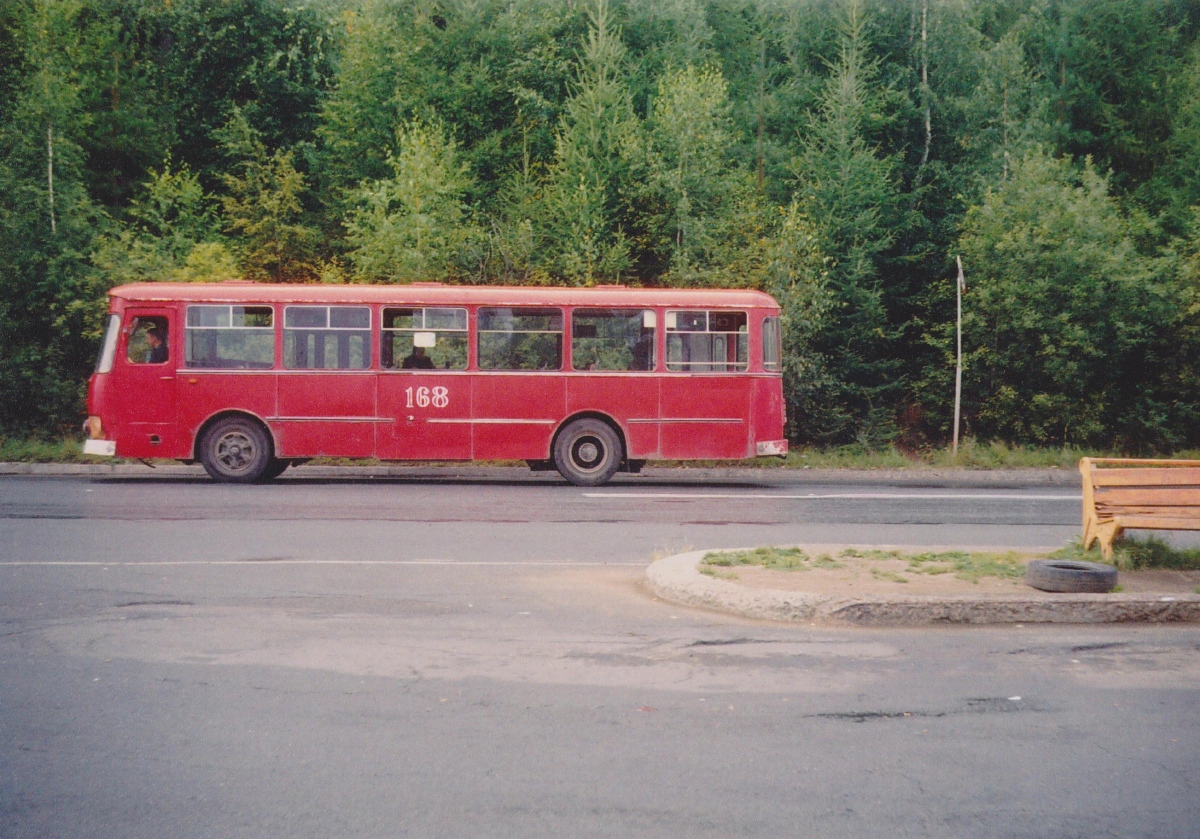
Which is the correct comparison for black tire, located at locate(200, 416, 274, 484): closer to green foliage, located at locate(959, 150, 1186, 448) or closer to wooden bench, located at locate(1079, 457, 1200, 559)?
wooden bench, located at locate(1079, 457, 1200, 559)

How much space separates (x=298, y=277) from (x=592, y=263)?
1232 cm

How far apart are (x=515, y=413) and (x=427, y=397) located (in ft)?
4.64

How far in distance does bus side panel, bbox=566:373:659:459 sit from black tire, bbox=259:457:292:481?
4.78 metres

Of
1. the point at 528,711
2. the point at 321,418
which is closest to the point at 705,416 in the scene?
the point at 321,418

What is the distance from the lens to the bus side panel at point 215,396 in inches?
729

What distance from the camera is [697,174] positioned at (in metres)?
26.6

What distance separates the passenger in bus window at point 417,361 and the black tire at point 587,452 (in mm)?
2399

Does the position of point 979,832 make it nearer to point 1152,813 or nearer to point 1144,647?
point 1152,813

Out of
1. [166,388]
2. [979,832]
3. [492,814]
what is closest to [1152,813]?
[979,832]

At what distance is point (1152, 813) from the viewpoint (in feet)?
14.6

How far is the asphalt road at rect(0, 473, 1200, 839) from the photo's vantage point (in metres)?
4.43

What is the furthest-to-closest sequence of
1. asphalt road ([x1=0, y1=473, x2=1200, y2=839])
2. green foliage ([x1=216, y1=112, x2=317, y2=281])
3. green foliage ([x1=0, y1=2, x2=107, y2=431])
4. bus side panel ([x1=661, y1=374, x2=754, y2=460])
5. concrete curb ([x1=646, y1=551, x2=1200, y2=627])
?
green foliage ([x1=216, y1=112, x2=317, y2=281]), green foliage ([x1=0, y1=2, x2=107, y2=431]), bus side panel ([x1=661, y1=374, x2=754, y2=460]), concrete curb ([x1=646, y1=551, x2=1200, y2=627]), asphalt road ([x1=0, y1=473, x2=1200, y2=839])

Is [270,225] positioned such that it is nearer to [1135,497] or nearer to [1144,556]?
[1135,497]

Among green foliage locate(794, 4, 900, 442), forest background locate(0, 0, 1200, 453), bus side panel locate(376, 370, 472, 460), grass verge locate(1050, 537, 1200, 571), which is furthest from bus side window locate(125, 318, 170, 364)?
green foliage locate(794, 4, 900, 442)
